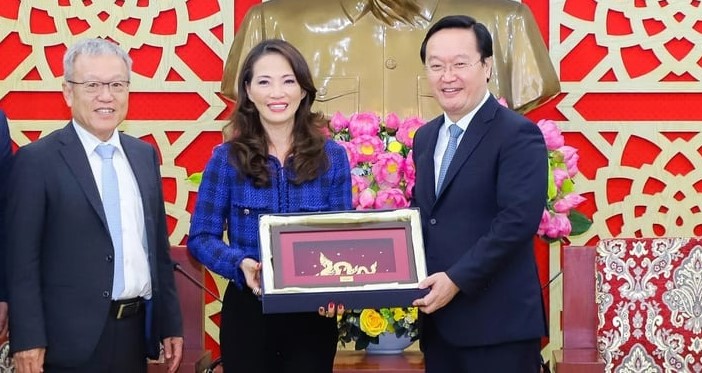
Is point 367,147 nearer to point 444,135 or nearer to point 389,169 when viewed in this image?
point 389,169

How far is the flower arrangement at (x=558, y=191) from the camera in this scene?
2.41 meters

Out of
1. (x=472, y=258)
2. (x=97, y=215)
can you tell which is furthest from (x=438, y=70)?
(x=97, y=215)

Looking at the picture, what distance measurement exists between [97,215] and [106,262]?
99mm

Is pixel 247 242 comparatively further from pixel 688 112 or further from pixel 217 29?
pixel 688 112

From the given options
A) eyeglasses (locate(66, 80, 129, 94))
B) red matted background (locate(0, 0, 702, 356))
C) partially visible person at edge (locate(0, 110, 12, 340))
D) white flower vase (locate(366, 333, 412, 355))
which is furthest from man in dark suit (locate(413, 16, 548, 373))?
red matted background (locate(0, 0, 702, 356))

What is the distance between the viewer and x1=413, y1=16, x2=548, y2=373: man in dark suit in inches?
72.7

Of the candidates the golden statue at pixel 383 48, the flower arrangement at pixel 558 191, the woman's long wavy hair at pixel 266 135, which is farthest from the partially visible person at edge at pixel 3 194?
the flower arrangement at pixel 558 191

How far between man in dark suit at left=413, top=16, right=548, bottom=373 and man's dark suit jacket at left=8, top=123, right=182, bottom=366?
26.4 inches

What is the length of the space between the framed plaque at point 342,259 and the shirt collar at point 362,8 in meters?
1.38

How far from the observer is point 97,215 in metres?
1.92

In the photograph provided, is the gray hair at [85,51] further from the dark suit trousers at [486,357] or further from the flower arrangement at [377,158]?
the dark suit trousers at [486,357]

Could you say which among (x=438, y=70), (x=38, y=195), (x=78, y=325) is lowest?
(x=78, y=325)

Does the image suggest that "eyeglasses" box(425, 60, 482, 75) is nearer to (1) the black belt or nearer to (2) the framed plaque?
(2) the framed plaque

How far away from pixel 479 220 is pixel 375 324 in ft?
1.84
